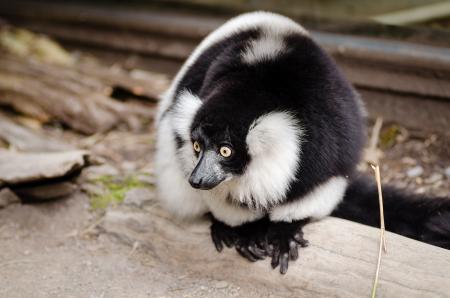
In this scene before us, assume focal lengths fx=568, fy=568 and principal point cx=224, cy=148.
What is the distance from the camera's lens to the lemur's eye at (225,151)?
3.02 m

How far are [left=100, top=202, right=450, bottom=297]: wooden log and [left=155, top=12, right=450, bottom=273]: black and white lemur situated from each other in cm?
9

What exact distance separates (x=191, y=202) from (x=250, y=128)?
2.99ft

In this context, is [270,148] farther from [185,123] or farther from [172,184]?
[172,184]

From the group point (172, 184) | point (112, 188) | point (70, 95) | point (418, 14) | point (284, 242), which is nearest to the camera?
point (284, 242)

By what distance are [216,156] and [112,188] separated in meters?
1.59

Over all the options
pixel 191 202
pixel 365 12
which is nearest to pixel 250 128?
pixel 191 202

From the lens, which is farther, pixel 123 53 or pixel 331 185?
pixel 123 53

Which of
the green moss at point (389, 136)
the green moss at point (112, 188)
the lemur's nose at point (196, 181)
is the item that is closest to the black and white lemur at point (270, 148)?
the lemur's nose at point (196, 181)

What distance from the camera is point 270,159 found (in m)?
3.03

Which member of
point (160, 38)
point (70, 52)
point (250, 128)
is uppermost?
point (250, 128)

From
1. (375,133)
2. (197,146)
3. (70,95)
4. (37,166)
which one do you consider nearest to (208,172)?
(197,146)

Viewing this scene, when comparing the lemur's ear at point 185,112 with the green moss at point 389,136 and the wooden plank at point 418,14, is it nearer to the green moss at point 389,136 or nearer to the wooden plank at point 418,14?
the green moss at point 389,136

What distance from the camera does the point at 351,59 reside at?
516 cm

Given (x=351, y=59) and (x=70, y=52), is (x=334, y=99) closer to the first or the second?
(x=351, y=59)
